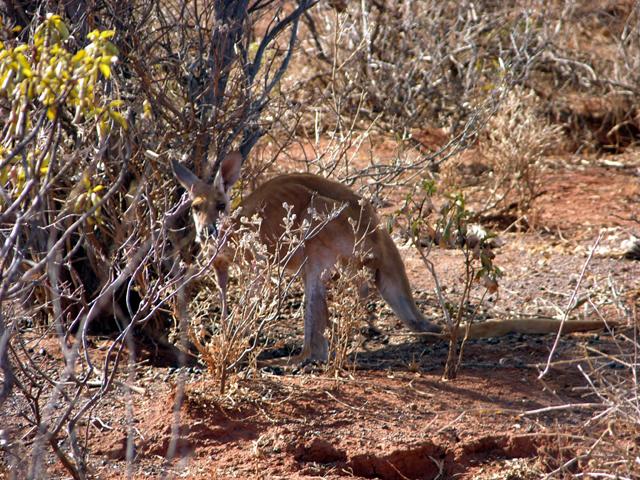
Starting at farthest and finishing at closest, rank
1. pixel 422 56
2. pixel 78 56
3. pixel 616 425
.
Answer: pixel 422 56 → pixel 616 425 → pixel 78 56

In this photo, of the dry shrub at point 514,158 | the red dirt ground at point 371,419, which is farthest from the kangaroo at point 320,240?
the dry shrub at point 514,158

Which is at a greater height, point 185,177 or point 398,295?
point 185,177

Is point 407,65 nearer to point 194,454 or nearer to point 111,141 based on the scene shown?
point 111,141

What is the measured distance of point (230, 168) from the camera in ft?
19.1

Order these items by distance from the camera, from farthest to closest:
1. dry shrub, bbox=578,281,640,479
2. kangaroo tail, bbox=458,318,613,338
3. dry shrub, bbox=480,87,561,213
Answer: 1. dry shrub, bbox=480,87,561,213
2. kangaroo tail, bbox=458,318,613,338
3. dry shrub, bbox=578,281,640,479

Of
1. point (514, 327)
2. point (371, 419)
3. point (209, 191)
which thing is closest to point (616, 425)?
point (371, 419)

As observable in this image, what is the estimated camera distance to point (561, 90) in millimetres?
10875

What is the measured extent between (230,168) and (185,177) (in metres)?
0.35

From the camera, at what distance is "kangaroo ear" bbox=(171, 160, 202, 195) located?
5.50 metres

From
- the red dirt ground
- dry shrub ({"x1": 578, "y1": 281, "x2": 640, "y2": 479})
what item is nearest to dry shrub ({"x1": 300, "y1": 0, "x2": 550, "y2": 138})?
the red dirt ground

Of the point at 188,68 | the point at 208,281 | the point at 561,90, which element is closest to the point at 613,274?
the point at 208,281

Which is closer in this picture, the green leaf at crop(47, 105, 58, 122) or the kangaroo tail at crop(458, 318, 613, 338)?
the green leaf at crop(47, 105, 58, 122)

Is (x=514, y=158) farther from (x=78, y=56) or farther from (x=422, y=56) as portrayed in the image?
(x=78, y=56)

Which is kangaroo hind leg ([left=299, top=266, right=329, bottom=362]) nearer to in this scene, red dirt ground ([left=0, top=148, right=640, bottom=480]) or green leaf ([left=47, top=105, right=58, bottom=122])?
red dirt ground ([left=0, top=148, right=640, bottom=480])
